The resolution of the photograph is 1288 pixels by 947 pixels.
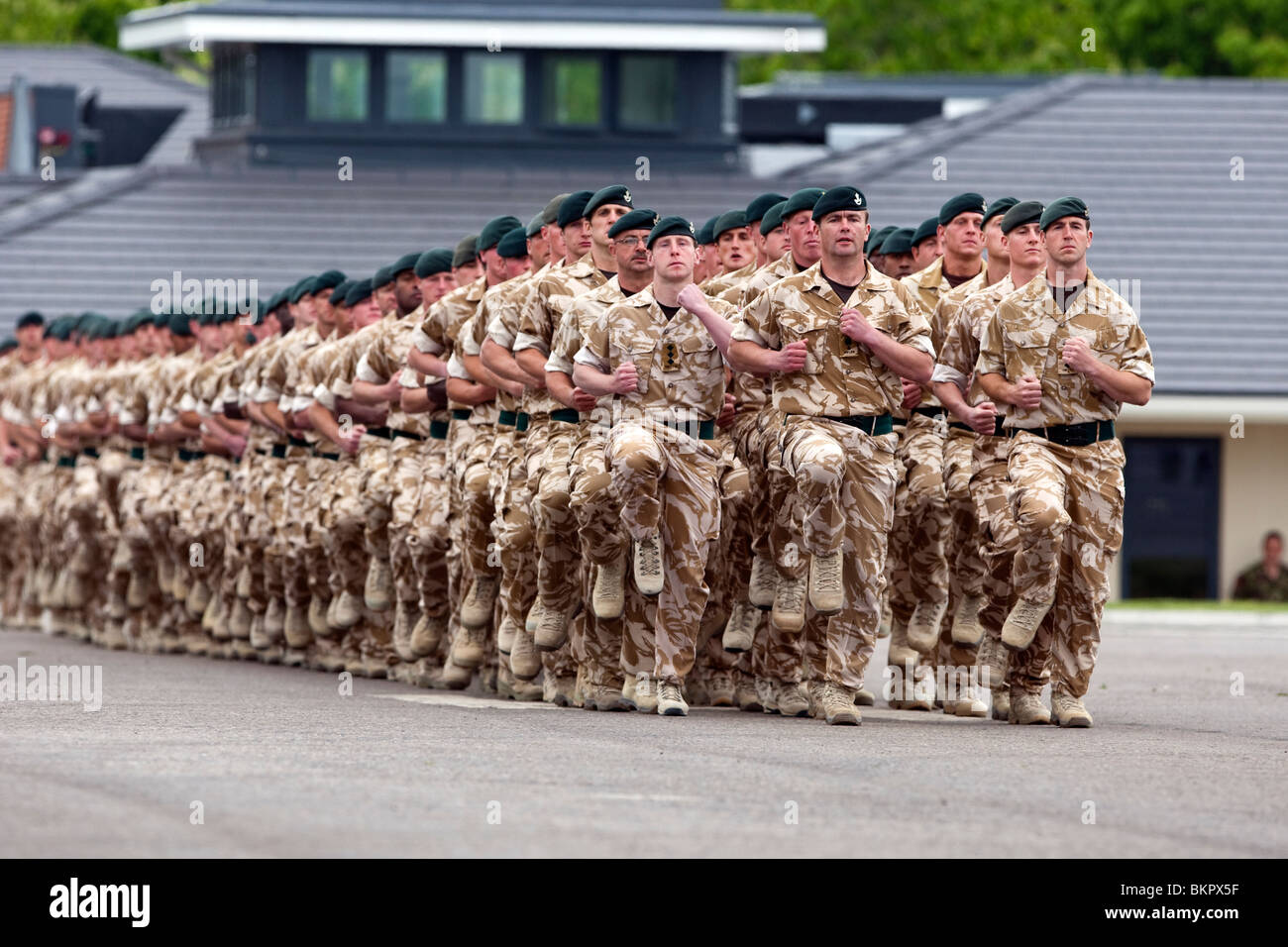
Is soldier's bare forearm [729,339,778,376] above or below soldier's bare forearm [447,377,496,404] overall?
above

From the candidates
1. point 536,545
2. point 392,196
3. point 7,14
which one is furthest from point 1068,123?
point 7,14

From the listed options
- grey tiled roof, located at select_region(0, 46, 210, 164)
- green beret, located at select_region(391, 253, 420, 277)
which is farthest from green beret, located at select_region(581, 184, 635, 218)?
grey tiled roof, located at select_region(0, 46, 210, 164)

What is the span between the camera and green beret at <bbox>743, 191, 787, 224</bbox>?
15258mm

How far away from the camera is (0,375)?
25828 millimetres

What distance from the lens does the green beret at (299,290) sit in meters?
19.0

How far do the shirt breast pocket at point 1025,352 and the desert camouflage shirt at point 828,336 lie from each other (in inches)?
15.5

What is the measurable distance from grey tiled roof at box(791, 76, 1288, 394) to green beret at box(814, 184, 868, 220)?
19.2 meters

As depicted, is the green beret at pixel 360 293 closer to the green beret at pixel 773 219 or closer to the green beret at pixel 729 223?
the green beret at pixel 729 223

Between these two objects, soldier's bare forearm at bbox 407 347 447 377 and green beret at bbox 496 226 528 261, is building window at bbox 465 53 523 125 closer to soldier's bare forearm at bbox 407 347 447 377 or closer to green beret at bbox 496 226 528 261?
soldier's bare forearm at bbox 407 347 447 377

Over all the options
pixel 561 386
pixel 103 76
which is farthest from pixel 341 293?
pixel 103 76

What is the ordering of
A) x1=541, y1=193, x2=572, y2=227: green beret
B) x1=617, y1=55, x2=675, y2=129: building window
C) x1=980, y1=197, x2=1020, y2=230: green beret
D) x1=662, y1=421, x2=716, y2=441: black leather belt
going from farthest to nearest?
x1=617, y1=55, x2=675, y2=129: building window → x1=541, y1=193, x2=572, y2=227: green beret → x1=980, y1=197, x2=1020, y2=230: green beret → x1=662, y1=421, x2=716, y2=441: black leather belt

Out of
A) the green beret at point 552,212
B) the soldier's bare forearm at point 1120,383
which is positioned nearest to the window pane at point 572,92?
the green beret at point 552,212
